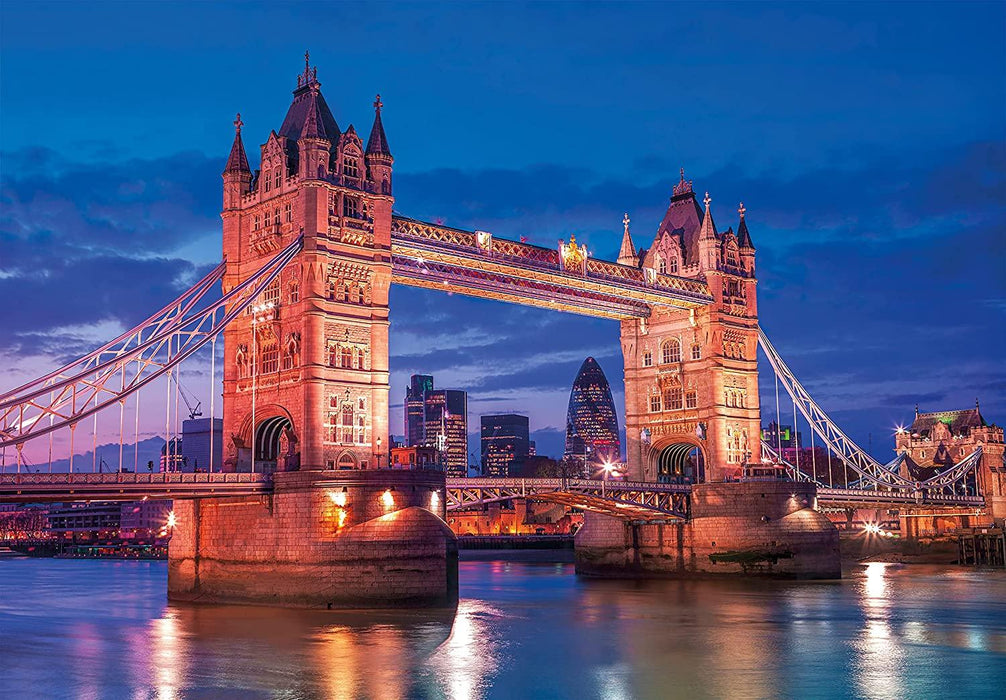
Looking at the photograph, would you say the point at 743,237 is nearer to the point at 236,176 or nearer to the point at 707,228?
the point at 707,228

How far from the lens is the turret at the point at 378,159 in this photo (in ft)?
220

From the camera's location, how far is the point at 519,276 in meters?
75.1

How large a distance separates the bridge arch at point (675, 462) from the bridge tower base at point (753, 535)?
694cm

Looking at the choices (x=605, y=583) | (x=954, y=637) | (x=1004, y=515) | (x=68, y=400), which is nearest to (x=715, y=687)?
(x=954, y=637)

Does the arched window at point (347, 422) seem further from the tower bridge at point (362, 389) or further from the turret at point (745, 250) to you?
the turret at point (745, 250)

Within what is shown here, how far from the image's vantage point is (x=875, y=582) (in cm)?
8456

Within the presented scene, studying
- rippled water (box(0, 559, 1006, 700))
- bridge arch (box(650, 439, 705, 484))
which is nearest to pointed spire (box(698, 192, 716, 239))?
bridge arch (box(650, 439, 705, 484))

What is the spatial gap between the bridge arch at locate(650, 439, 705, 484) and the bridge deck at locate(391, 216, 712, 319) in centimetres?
1142

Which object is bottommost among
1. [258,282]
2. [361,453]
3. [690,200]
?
[361,453]

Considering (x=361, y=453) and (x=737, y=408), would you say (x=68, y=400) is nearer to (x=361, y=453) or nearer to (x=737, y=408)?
(x=361, y=453)

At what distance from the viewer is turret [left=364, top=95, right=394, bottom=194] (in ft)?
220

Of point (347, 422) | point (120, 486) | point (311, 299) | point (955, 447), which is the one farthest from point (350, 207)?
point (955, 447)

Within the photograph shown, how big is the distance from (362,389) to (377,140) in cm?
1462

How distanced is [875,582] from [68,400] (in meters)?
56.9
